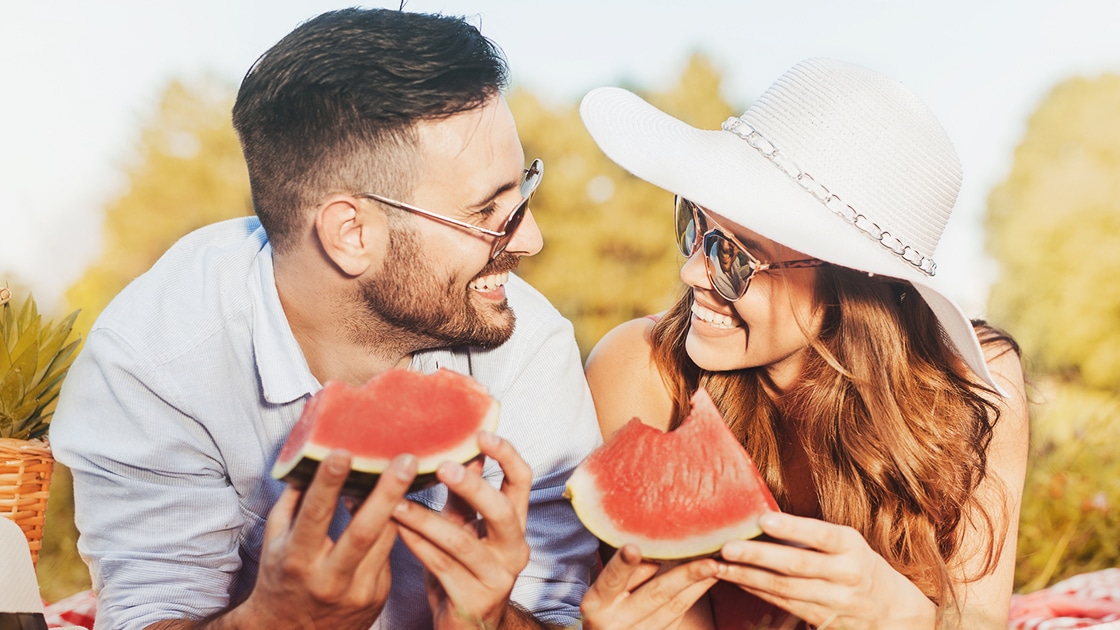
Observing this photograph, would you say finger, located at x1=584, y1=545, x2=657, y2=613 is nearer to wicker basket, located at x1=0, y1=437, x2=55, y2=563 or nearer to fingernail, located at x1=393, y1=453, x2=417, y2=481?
fingernail, located at x1=393, y1=453, x2=417, y2=481

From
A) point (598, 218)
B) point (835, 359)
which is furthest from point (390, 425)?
point (598, 218)

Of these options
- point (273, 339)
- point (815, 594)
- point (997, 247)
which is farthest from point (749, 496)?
point (997, 247)

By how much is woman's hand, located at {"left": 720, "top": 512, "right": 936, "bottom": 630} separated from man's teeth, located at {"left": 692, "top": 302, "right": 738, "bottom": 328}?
2.63 feet

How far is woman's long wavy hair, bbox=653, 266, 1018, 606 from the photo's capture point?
2848 mm

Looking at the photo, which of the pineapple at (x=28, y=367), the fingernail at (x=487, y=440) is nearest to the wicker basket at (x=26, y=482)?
the pineapple at (x=28, y=367)

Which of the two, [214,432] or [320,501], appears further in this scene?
[214,432]

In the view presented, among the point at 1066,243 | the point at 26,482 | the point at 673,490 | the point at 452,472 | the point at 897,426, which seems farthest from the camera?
the point at 1066,243

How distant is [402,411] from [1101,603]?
2916mm

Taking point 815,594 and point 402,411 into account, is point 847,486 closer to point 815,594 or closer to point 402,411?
point 815,594

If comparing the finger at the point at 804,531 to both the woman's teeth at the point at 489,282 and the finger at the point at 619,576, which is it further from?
the woman's teeth at the point at 489,282

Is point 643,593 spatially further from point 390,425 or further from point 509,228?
point 509,228

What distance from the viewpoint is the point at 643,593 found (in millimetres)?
2242

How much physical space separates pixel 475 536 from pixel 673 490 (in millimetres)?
517

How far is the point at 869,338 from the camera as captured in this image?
2861 millimetres
